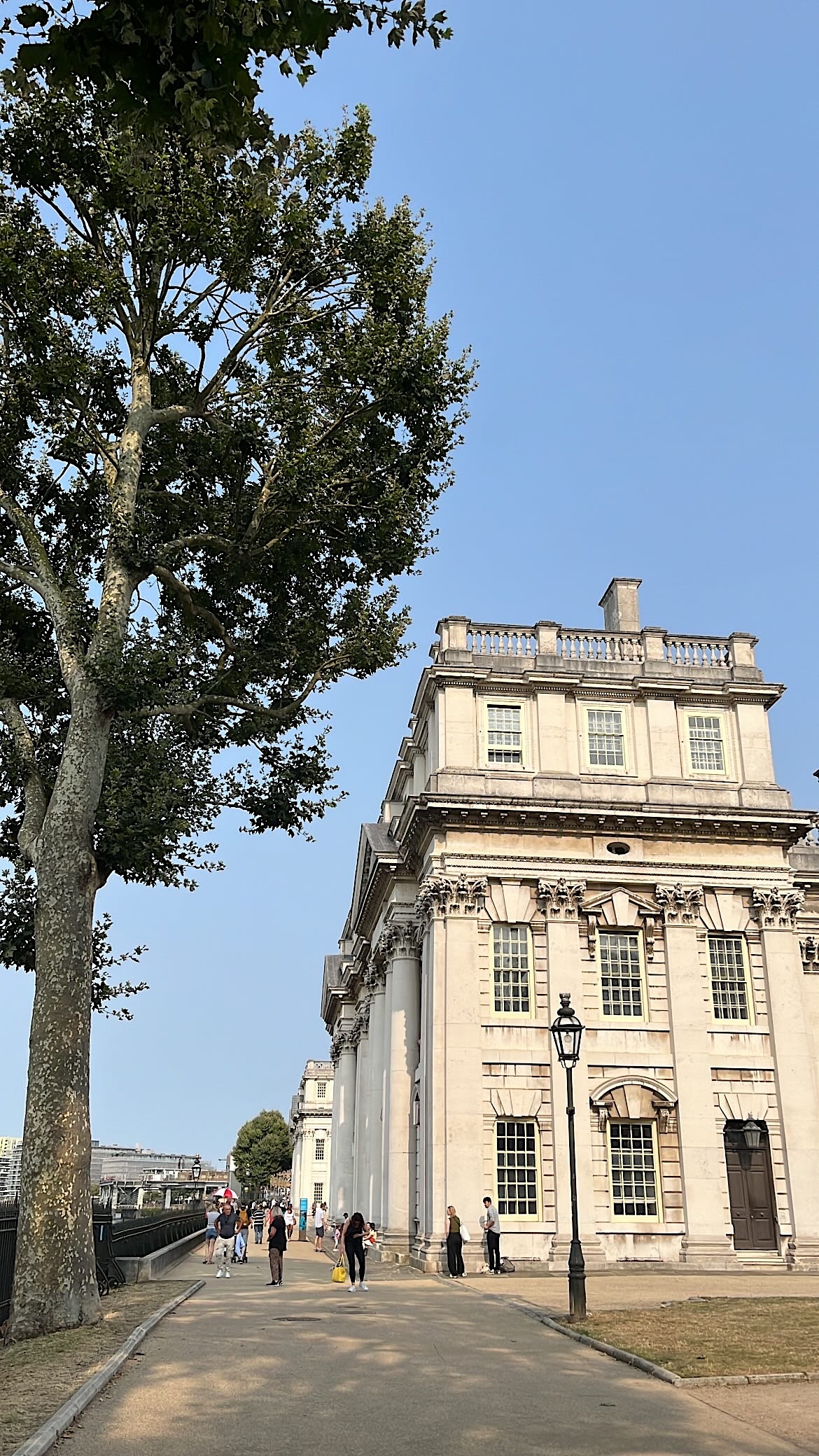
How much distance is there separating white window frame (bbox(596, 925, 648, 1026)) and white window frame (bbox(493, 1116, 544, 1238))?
11.1 feet

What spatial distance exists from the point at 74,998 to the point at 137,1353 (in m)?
4.63

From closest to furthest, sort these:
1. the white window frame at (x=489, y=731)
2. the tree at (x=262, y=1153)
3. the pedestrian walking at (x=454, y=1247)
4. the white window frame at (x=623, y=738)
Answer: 1. the pedestrian walking at (x=454, y=1247)
2. the white window frame at (x=489, y=731)
3. the white window frame at (x=623, y=738)
4. the tree at (x=262, y=1153)

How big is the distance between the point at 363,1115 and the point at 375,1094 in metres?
6.16

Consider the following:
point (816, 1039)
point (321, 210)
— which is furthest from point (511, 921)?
point (321, 210)

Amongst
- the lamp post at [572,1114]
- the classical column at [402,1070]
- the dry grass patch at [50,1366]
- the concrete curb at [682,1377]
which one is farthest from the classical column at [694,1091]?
the dry grass patch at [50,1366]

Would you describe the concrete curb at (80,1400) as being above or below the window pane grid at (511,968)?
below

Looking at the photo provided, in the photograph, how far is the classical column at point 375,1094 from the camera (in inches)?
1531

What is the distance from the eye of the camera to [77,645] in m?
18.4

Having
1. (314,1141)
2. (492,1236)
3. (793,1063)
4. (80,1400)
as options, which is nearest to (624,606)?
(793,1063)

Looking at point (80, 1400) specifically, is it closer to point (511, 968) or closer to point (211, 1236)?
point (511, 968)

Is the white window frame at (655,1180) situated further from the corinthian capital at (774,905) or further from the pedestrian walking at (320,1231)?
the pedestrian walking at (320,1231)

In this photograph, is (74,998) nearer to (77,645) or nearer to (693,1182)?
(77,645)

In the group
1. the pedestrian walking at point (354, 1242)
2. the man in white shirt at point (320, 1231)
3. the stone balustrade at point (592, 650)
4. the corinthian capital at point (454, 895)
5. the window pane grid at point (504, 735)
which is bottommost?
the man in white shirt at point (320, 1231)

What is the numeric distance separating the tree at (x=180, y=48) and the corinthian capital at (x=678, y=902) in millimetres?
27660
